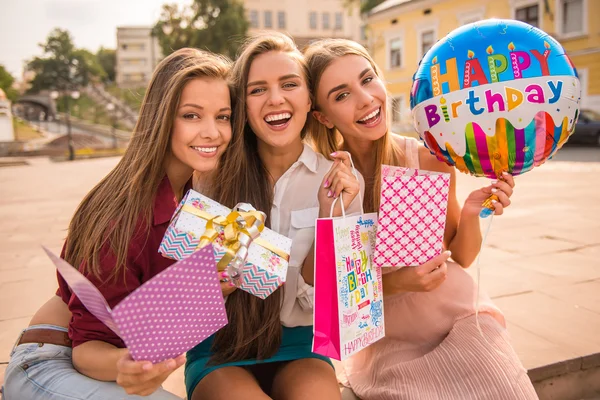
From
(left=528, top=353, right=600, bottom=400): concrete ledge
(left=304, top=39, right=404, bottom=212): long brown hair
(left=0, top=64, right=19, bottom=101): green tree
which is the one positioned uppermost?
(left=0, top=64, right=19, bottom=101): green tree

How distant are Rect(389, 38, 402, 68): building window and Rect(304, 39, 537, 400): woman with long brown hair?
25.4 meters

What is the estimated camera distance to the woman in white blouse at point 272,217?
199 centimetres

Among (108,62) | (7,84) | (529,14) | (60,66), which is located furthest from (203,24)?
(108,62)

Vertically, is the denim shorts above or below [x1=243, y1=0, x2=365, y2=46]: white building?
below

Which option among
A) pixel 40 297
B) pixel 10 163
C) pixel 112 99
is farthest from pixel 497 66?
pixel 112 99

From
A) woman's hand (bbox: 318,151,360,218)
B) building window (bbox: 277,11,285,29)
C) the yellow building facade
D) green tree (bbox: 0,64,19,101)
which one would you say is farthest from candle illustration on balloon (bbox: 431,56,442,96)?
green tree (bbox: 0,64,19,101)

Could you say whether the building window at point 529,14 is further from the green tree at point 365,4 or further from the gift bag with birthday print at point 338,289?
the gift bag with birthday print at point 338,289

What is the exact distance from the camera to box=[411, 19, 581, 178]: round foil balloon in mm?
1758

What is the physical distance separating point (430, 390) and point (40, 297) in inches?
132

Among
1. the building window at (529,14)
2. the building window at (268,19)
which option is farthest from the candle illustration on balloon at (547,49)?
the building window at (268,19)

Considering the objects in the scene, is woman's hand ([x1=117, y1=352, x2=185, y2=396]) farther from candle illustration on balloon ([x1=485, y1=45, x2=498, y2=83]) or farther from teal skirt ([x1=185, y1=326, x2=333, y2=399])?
candle illustration on balloon ([x1=485, y1=45, x2=498, y2=83])

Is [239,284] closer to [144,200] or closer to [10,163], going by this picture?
[144,200]

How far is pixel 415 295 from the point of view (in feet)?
7.36

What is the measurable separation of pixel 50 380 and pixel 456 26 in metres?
25.2
